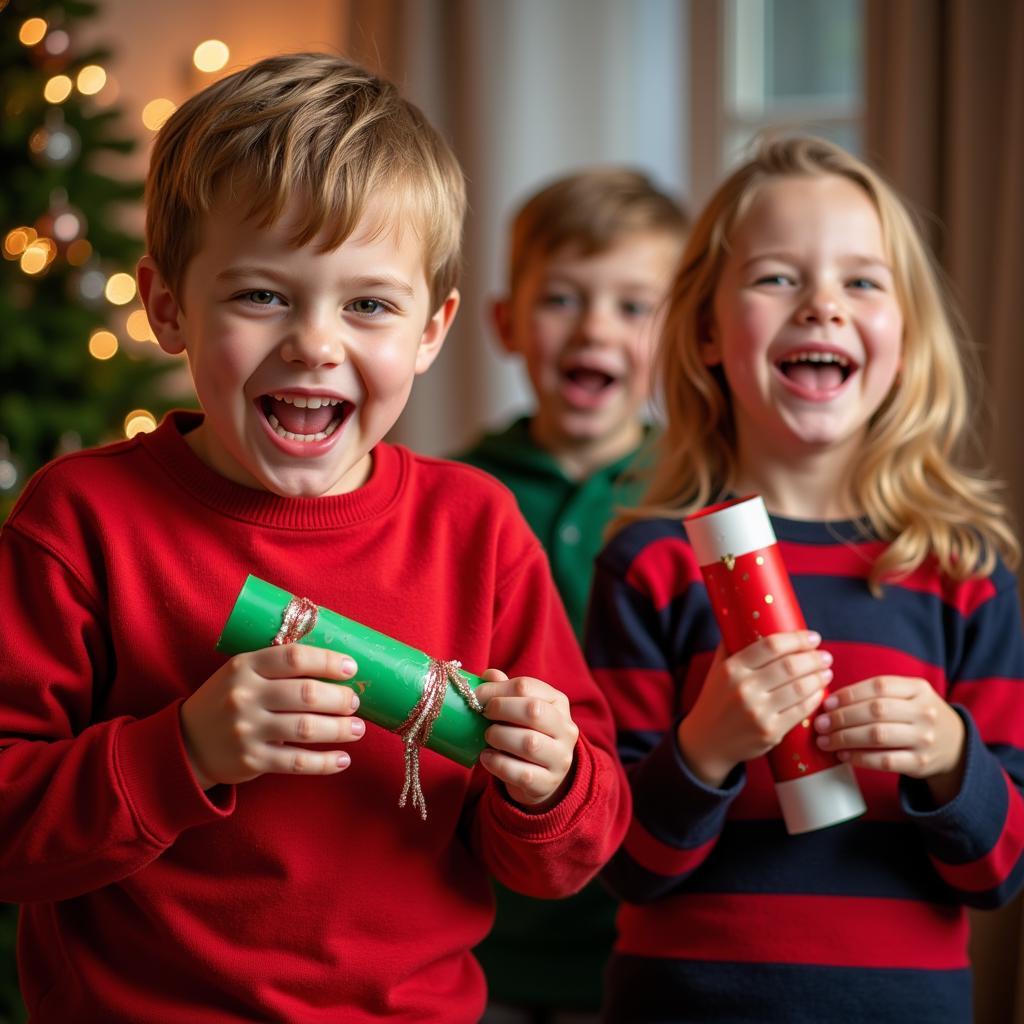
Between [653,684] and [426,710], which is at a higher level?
[426,710]

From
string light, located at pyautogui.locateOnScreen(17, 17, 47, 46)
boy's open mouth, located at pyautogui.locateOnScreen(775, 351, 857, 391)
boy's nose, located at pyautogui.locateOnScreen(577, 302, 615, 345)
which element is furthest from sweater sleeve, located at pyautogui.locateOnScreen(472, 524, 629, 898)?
string light, located at pyautogui.locateOnScreen(17, 17, 47, 46)

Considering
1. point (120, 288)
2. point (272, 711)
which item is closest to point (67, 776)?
point (272, 711)

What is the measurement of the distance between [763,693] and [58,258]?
2.40 m

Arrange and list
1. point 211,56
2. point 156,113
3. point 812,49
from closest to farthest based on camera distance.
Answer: point 812,49 < point 156,113 < point 211,56

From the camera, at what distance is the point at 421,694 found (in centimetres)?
114

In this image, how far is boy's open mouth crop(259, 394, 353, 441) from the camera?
121 cm

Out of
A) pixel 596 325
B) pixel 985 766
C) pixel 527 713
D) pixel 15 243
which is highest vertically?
pixel 15 243

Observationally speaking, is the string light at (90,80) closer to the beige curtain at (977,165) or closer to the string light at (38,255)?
the string light at (38,255)

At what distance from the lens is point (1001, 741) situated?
152cm

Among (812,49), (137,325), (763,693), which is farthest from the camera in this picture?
(137,325)

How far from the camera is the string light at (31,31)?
10.0 feet

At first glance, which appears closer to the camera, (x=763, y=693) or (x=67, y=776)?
(x=67, y=776)

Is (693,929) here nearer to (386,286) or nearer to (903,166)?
(386,286)

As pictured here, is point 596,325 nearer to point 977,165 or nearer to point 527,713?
point 977,165
